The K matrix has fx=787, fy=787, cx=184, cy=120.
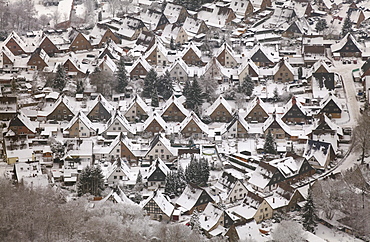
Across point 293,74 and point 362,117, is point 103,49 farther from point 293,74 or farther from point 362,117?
point 362,117

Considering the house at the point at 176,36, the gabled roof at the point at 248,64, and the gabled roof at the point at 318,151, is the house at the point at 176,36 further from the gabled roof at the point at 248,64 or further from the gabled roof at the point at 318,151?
the gabled roof at the point at 318,151

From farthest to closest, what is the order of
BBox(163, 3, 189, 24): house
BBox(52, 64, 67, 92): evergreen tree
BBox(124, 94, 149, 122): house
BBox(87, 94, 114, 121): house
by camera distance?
BBox(163, 3, 189, 24): house → BBox(52, 64, 67, 92): evergreen tree → BBox(124, 94, 149, 122): house → BBox(87, 94, 114, 121): house

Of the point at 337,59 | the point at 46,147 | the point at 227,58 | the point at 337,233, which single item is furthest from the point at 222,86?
the point at 337,233

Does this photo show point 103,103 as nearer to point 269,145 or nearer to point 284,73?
point 269,145

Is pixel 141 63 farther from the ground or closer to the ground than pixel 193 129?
farther from the ground

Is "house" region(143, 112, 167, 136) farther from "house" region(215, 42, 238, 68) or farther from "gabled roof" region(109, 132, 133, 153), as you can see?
"house" region(215, 42, 238, 68)

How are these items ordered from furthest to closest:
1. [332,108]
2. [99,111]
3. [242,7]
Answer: [242,7]
[99,111]
[332,108]

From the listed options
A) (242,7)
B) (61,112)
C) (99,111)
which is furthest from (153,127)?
(242,7)

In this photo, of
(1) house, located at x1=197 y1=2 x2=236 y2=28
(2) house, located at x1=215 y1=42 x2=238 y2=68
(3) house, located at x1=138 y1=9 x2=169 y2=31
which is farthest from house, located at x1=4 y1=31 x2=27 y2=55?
(2) house, located at x1=215 y1=42 x2=238 y2=68
